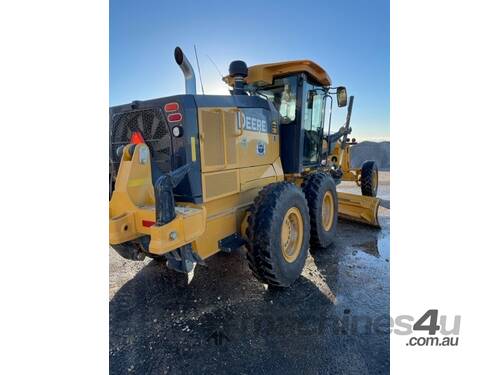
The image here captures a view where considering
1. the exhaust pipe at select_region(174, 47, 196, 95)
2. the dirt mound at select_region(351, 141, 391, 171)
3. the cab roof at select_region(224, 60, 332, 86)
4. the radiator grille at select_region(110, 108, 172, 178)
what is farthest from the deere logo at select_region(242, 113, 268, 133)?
the dirt mound at select_region(351, 141, 391, 171)

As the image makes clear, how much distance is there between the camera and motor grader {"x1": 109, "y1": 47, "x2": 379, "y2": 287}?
2207 millimetres

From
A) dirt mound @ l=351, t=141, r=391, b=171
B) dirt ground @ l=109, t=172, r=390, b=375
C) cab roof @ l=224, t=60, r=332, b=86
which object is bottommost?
dirt ground @ l=109, t=172, r=390, b=375

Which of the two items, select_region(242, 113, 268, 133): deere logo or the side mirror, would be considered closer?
select_region(242, 113, 268, 133): deere logo

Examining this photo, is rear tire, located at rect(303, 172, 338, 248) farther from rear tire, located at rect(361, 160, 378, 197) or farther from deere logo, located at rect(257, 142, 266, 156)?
rear tire, located at rect(361, 160, 378, 197)

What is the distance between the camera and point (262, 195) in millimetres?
2840

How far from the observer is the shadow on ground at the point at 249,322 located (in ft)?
6.67

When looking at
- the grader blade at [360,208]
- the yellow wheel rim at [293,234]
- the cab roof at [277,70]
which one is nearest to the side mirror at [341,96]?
the cab roof at [277,70]

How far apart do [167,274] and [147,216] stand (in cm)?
156

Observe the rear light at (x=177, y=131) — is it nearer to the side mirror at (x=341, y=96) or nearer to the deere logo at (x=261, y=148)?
the deere logo at (x=261, y=148)

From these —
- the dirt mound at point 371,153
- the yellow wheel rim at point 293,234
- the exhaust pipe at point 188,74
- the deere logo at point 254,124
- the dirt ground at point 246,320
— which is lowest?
the dirt ground at point 246,320

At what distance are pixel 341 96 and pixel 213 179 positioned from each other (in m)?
3.18

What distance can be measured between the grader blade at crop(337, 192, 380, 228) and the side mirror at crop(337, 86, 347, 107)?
1.86 metres
